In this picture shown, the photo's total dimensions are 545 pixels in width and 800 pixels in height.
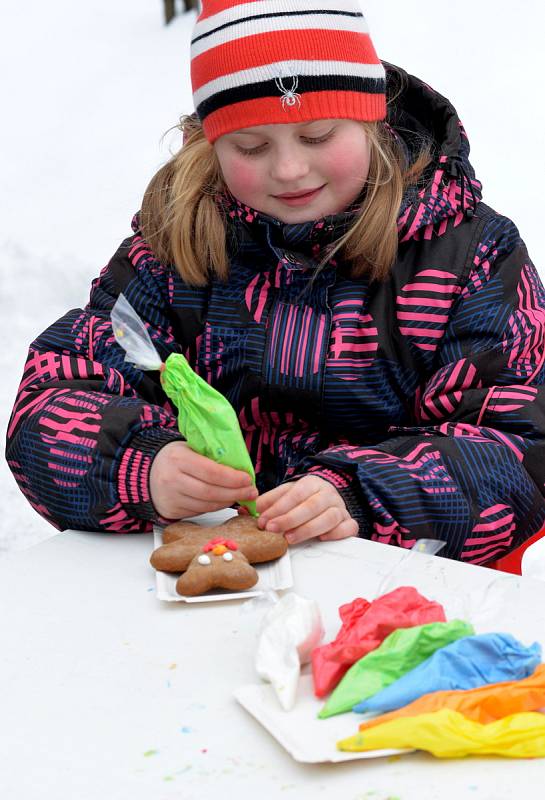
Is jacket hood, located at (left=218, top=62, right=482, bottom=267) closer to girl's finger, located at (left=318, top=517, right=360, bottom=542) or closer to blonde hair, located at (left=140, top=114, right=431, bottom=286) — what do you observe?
blonde hair, located at (left=140, top=114, right=431, bottom=286)

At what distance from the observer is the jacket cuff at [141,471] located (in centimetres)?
151

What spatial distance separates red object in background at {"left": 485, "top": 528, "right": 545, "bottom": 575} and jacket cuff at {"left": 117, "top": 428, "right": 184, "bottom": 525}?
1.83ft

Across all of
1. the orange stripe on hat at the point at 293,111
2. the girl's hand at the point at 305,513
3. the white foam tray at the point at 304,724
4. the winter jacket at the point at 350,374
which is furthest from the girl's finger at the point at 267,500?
the orange stripe on hat at the point at 293,111

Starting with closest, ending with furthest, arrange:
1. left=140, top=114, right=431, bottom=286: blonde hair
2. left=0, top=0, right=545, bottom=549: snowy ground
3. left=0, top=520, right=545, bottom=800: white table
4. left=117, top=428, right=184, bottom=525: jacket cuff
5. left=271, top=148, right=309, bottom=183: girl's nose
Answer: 1. left=0, top=520, right=545, bottom=800: white table
2. left=117, top=428, right=184, bottom=525: jacket cuff
3. left=271, top=148, right=309, bottom=183: girl's nose
4. left=140, top=114, right=431, bottom=286: blonde hair
5. left=0, top=0, right=545, bottom=549: snowy ground

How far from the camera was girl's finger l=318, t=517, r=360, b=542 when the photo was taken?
1417mm

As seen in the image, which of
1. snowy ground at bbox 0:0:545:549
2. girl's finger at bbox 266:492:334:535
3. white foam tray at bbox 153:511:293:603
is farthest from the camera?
snowy ground at bbox 0:0:545:549

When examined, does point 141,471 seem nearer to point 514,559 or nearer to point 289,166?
point 289,166

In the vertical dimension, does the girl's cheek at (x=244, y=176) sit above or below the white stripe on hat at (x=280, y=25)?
below

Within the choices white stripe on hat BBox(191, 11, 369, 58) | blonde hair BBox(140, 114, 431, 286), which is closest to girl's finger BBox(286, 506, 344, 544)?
blonde hair BBox(140, 114, 431, 286)

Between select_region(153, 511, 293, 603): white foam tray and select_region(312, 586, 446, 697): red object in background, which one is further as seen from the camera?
select_region(153, 511, 293, 603): white foam tray

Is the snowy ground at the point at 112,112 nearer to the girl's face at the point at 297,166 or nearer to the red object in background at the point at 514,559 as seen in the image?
the girl's face at the point at 297,166

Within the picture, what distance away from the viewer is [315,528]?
4.59 feet

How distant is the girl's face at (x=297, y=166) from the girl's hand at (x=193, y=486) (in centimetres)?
46

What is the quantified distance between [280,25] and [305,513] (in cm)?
79
